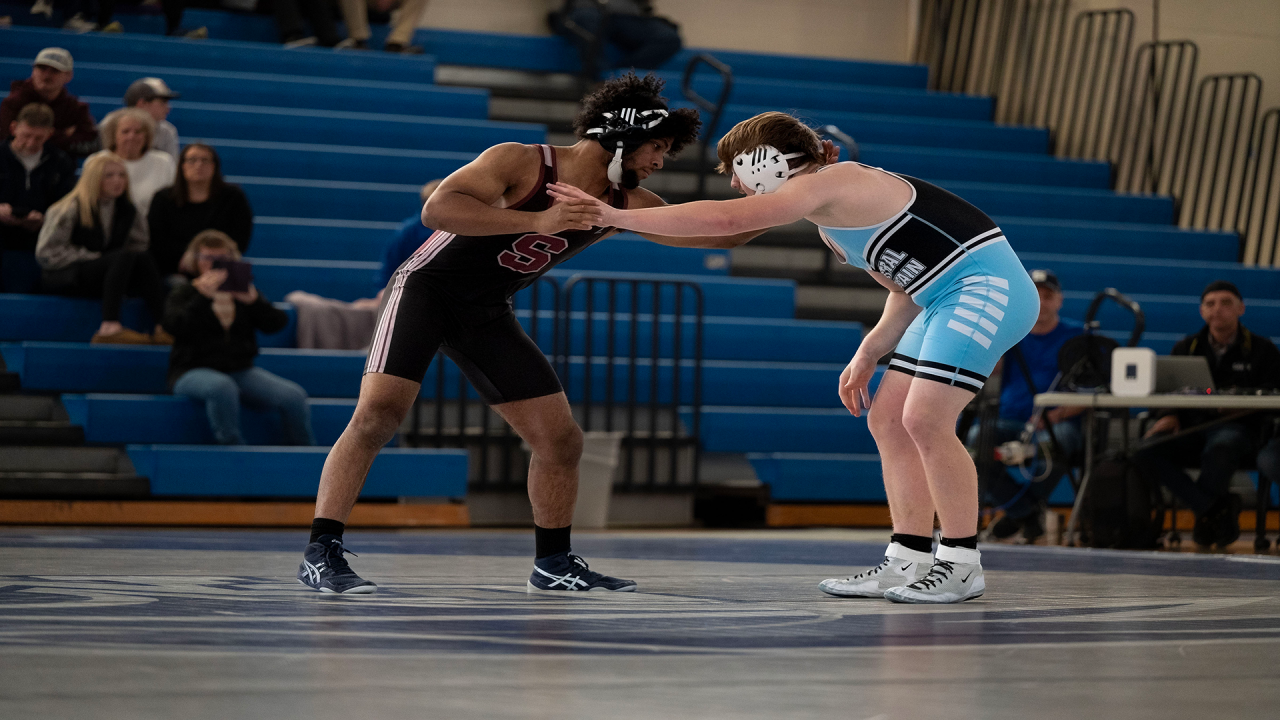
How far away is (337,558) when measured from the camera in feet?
11.1

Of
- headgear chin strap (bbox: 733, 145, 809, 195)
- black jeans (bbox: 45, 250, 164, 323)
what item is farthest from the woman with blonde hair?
black jeans (bbox: 45, 250, 164, 323)

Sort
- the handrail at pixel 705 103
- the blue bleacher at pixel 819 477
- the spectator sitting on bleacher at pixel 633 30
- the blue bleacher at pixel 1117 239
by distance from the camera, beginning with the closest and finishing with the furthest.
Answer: the blue bleacher at pixel 819 477, the handrail at pixel 705 103, the blue bleacher at pixel 1117 239, the spectator sitting on bleacher at pixel 633 30

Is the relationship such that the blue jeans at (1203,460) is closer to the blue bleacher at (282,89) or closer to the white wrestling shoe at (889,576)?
the white wrestling shoe at (889,576)

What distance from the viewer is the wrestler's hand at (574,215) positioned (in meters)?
3.18

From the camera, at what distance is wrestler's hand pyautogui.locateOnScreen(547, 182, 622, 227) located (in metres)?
3.18

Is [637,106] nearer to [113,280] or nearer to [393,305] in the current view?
[393,305]

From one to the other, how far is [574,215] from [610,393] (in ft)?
13.9

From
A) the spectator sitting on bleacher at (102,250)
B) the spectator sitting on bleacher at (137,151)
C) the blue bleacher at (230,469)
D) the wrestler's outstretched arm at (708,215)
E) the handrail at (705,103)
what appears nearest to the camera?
the wrestler's outstretched arm at (708,215)

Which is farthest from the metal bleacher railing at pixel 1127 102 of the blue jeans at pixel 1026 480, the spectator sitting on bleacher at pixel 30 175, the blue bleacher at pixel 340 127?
the spectator sitting on bleacher at pixel 30 175

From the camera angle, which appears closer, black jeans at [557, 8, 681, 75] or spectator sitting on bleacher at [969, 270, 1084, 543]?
spectator sitting on bleacher at [969, 270, 1084, 543]

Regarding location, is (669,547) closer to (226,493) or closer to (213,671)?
(226,493)

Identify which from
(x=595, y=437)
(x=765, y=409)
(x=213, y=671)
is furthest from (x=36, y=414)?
(x=213, y=671)

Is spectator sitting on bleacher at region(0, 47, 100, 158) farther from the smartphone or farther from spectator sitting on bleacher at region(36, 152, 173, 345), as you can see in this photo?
the smartphone

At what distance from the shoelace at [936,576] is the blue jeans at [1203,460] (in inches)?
116
